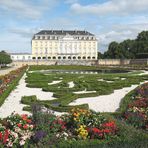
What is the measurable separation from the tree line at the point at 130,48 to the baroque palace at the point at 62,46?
16.2 meters

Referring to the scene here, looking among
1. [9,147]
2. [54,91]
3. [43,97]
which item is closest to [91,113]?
[9,147]

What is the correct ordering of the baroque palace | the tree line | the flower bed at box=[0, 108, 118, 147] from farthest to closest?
the baroque palace → the tree line → the flower bed at box=[0, 108, 118, 147]

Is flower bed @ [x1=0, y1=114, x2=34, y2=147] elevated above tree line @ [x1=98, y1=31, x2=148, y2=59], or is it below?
below

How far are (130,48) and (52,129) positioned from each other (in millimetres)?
63757

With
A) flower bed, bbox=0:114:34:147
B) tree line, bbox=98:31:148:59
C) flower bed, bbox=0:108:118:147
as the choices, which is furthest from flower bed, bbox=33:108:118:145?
tree line, bbox=98:31:148:59

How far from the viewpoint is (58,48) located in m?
89.2

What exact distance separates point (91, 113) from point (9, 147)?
62.7 inches

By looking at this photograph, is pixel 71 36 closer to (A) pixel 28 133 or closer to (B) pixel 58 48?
(B) pixel 58 48

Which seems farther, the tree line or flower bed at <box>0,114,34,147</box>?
the tree line

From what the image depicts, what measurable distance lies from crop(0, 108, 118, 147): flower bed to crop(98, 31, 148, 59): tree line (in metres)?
51.8

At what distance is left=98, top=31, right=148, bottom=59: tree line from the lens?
58709 mm

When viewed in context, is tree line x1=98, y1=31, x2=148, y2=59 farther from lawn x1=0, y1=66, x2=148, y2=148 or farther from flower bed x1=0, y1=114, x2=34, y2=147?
flower bed x1=0, y1=114, x2=34, y2=147

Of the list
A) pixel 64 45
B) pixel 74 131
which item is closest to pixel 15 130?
pixel 74 131

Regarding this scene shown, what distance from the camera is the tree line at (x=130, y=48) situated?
193ft
